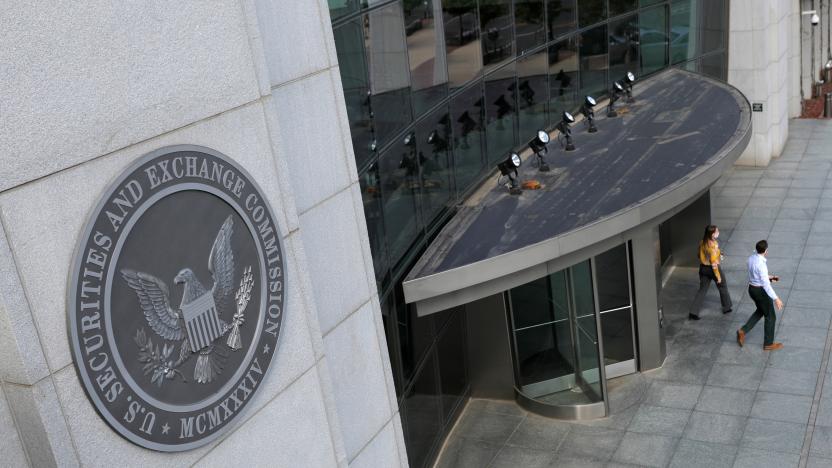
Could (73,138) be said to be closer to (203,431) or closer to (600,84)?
(203,431)

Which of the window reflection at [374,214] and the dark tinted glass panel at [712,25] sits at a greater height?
the window reflection at [374,214]

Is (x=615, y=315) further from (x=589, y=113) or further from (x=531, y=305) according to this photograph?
(x=589, y=113)

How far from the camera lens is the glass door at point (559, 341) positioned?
13.1 meters

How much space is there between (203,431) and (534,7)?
11044 millimetres

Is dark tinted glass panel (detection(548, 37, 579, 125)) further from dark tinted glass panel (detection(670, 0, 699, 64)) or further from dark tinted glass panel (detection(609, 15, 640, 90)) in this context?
dark tinted glass panel (detection(670, 0, 699, 64))

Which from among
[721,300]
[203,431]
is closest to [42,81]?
[203,431]

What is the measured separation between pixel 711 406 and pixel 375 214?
6202 mm

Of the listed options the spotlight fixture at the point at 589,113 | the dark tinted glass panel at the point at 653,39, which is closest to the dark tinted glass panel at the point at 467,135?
the spotlight fixture at the point at 589,113

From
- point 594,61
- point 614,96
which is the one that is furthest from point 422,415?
point 594,61

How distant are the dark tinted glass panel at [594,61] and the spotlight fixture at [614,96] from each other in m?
0.30

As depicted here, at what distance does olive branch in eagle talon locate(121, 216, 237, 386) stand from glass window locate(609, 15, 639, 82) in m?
14.1

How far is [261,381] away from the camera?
617 centimetres

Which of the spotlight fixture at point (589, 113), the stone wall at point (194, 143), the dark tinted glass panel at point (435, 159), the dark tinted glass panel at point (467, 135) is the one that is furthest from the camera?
the spotlight fixture at point (589, 113)

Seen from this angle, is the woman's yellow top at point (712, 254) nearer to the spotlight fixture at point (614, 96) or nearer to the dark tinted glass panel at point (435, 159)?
the spotlight fixture at point (614, 96)
